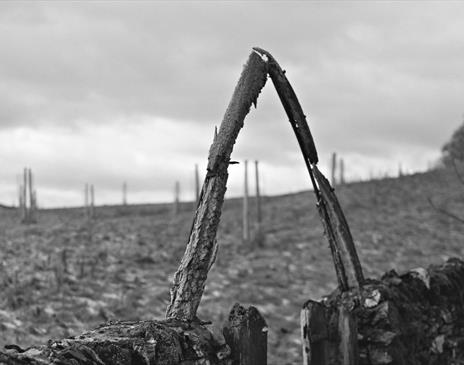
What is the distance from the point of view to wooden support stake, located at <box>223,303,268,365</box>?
3.86 meters

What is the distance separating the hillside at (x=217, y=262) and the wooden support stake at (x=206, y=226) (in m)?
6.09

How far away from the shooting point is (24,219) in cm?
2761

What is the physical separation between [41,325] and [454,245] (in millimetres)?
15325

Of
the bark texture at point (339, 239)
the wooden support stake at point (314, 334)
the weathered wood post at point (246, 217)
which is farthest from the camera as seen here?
the weathered wood post at point (246, 217)

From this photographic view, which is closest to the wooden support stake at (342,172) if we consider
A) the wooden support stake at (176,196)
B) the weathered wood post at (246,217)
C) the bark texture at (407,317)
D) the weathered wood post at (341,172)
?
the weathered wood post at (341,172)

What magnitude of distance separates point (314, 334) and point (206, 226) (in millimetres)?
1274

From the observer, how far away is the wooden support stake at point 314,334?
4930 millimetres

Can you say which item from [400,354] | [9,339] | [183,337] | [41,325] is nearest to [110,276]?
A: [41,325]

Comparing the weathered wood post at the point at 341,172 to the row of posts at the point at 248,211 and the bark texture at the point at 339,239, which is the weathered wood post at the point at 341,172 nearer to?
the row of posts at the point at 248,211

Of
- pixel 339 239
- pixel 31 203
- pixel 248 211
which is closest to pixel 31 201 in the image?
pixel 31 203

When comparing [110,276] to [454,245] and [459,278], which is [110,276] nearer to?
[459,278]

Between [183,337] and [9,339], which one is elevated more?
[183,337]

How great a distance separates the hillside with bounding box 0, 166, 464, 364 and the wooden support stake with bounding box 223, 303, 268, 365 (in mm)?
6516

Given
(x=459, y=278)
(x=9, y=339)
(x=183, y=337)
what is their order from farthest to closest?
(x=9, y=339) < (x=459, y=278) < (x=183, y=337)
